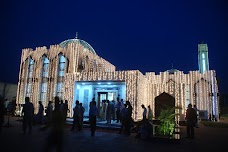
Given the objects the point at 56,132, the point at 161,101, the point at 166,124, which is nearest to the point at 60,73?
the point at 161,101

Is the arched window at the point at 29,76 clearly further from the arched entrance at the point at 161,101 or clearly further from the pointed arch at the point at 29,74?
the arched entrance at the point at 161,101

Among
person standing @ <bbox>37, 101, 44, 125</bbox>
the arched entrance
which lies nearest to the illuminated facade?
the arched entrance

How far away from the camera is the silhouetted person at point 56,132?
450cm

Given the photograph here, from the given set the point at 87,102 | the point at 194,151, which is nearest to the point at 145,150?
the point at 194,151

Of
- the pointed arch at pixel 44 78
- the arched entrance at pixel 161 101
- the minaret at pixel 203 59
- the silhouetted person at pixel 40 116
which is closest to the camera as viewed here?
the silhouetted person at pixel 40 116

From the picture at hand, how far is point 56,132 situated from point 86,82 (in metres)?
13.1

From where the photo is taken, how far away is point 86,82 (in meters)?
17.6

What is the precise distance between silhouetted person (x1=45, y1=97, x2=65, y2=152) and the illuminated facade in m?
11.7

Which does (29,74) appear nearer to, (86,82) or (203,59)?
(86,82)

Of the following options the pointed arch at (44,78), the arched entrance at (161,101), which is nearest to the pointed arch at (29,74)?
the pointed arch at (44,78)

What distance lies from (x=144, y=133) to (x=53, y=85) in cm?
1351

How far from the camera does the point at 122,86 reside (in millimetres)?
→ 17234

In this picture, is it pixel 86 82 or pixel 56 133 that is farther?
pixel 86 82

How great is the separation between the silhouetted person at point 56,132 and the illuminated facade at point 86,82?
11749mm
